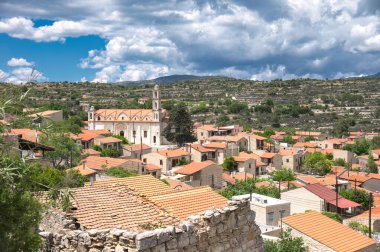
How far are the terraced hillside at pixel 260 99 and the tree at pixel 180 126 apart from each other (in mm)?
23255

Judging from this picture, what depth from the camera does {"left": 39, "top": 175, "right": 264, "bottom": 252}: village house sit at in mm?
6684

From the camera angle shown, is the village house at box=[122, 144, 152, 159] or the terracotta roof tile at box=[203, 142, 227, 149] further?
the terracotta roof tile at box=[203, 142, 227, 149]

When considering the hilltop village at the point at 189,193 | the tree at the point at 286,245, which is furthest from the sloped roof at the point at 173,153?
the tree at the point at 286,245

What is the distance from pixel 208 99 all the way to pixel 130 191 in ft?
432

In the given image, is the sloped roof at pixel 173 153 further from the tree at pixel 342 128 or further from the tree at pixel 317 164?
the tree at pixel 342 128

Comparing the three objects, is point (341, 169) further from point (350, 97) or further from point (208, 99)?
point (208, 99)

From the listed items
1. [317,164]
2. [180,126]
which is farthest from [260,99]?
[317,164]

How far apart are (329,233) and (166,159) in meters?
39.3

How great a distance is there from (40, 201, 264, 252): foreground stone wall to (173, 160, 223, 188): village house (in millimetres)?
37333

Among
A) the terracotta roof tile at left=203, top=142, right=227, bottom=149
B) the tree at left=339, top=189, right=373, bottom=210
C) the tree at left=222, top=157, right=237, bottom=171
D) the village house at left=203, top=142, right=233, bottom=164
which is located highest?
the terracotta roof tile at left=203, top=142, right=227, bottom=149

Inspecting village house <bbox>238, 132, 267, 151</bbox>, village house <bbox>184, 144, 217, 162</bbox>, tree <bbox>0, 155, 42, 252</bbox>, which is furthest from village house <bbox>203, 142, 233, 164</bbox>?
tree <bbox>0, 155, 42, 252</bbox>

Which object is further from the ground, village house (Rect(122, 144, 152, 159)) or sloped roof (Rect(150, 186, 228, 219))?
sloped roof (Rect(150, 186, 228, 219))

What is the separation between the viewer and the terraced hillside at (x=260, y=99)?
362ft

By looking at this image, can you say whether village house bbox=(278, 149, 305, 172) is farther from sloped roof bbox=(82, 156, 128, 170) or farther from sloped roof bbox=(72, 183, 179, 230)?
sloped roof bbox=(72, 183, 179, 230)
